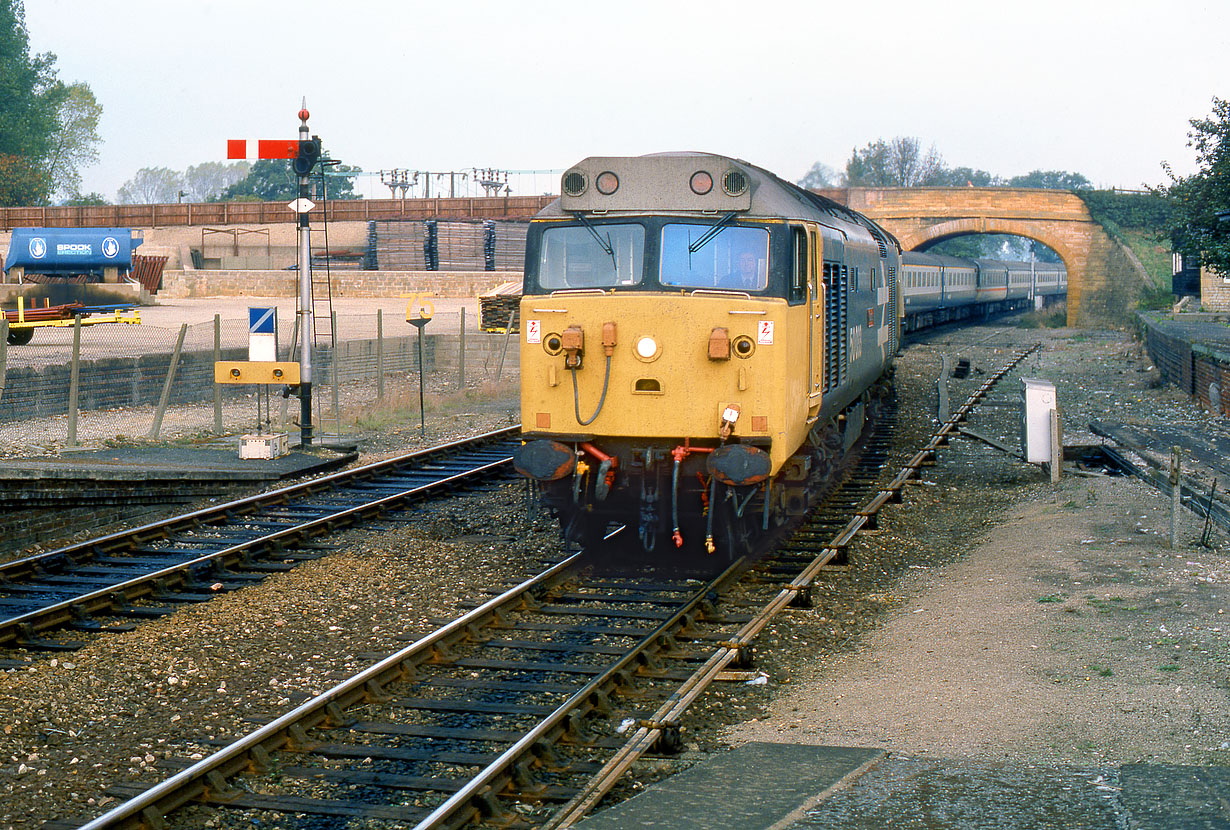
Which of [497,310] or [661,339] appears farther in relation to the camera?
[497,310]

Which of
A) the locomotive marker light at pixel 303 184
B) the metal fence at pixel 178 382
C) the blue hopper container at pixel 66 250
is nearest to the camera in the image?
the locomotive marker light at pixel 303 184

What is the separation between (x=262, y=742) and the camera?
6.61 metres

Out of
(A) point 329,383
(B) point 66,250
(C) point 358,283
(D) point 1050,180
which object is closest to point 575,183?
(A) point 329,383

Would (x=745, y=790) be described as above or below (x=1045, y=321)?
below

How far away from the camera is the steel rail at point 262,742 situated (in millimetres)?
5703

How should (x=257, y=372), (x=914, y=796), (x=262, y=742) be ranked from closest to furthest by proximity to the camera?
(x=914, y=796) → (x=262, y=742) → (x=257, y=372)

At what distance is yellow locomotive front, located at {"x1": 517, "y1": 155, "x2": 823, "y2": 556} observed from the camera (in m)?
10.0

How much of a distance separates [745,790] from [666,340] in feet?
16.2

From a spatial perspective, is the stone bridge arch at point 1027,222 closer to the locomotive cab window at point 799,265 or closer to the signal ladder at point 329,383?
the signal ladder at point 329,383

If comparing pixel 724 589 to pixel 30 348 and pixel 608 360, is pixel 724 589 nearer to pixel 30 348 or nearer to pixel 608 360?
pixel 608 360

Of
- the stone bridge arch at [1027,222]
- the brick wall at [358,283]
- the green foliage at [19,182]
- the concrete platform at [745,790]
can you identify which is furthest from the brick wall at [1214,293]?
the green foliage at [19,182]

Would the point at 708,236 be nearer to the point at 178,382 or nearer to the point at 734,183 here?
the point at 734,183

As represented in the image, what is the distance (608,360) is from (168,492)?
6.66 meters

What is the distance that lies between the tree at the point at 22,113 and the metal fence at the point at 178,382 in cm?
5194
